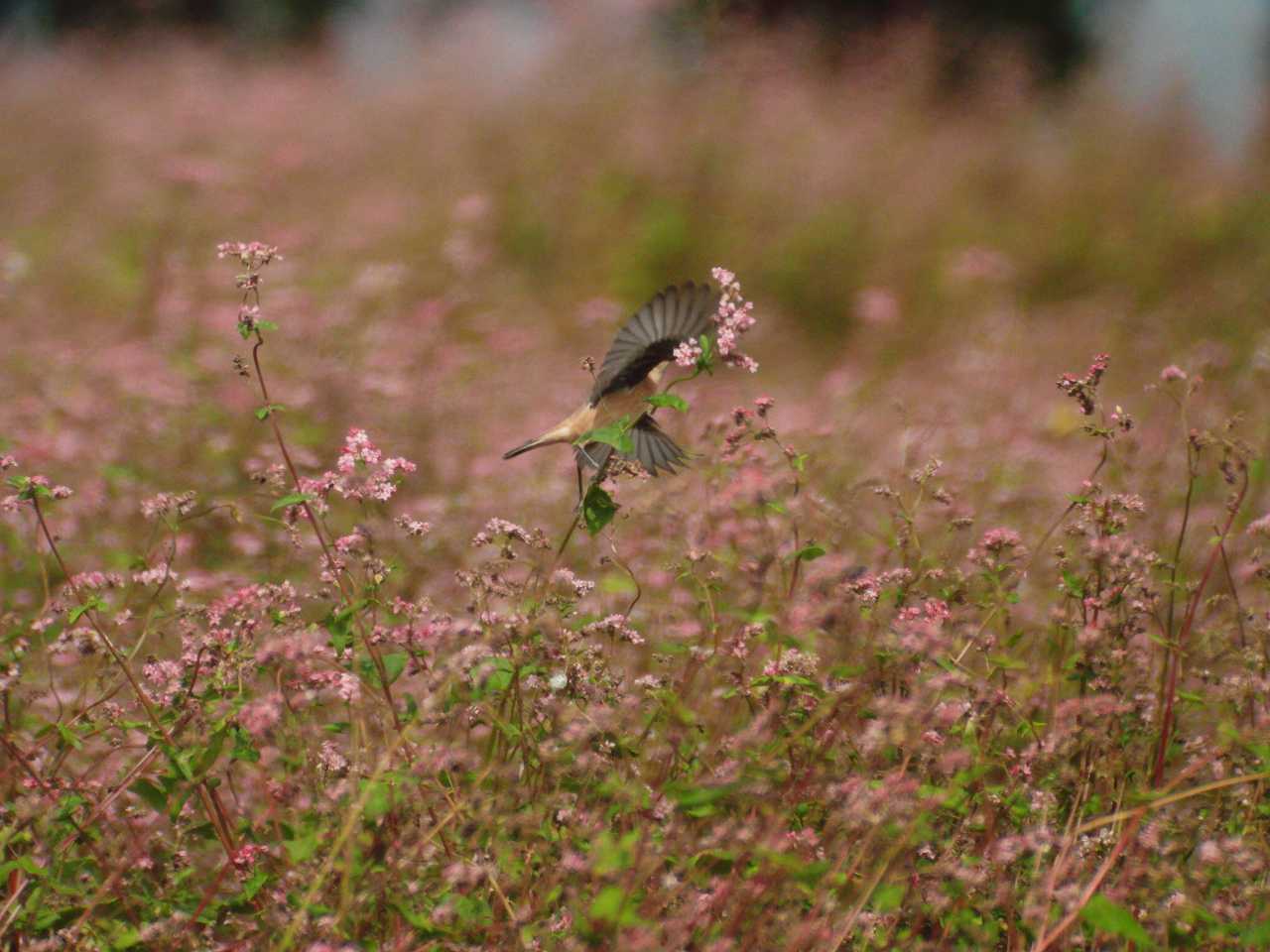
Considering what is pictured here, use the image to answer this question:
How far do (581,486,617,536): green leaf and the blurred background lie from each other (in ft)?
2.75

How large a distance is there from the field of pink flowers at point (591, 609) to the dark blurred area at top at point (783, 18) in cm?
1001

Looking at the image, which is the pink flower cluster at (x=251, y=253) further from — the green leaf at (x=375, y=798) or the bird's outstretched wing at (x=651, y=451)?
the green leaf at (x=375, y=798)

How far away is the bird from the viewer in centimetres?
203

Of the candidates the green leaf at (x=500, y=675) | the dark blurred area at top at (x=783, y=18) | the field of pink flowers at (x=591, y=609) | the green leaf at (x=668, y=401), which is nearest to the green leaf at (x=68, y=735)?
the field of pink flowers at (x=591, y=609)

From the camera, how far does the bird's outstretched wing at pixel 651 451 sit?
2.10m

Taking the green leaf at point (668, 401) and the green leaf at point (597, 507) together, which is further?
the green leaf at point (597, 507)

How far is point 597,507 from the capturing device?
195cm

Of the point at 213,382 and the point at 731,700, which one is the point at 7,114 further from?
the point at 731,700

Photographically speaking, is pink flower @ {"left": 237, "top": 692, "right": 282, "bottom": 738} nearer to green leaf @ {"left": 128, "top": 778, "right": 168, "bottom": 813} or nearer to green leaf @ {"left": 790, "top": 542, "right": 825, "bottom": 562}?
green leaf @ {"left": 128, "top": 778, "right": 168, "bottom": 813}

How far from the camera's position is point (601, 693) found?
198 cm

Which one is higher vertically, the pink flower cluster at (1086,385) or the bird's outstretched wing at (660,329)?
the bird's outstretched wing at (660,329)

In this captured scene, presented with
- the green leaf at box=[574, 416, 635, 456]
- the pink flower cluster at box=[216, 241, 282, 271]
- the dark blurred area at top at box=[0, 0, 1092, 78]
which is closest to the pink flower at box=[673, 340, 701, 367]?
the green leaf at box=[574, 416, 635, 456]

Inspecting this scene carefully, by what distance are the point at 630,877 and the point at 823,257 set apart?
678cm

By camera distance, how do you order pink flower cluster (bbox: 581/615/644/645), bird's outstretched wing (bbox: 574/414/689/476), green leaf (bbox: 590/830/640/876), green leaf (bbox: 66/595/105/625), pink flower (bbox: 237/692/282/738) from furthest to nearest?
bird's outstretched wing (bbox: 574/414/689/476) → pink flower cluster (bbox: 581/615/644/645) → green leaf (bbox: 66/595/105/625) → pink flower (bbox: 237/692/282/738) → green leaf (bbox: 590/830/640/876)
